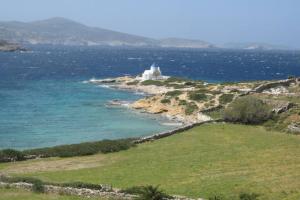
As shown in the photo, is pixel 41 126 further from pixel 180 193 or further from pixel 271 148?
pixel 180 193

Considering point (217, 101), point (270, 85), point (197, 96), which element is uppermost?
point (270, 85)

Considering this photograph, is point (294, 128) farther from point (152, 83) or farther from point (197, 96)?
point (152, 83)

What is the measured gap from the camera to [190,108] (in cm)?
7212

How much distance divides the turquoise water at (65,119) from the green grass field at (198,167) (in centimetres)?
1204

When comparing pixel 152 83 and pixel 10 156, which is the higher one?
pixel 152 83

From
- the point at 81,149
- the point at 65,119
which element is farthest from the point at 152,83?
the point at 81,149

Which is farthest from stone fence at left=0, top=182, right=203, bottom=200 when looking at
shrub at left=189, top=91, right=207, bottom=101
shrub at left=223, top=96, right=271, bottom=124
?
shrub at left=189, top=91, right=207, bottom=101

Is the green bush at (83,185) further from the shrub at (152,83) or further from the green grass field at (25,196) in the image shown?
the shrub at (152,83)

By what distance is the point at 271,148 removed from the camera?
41.2 m

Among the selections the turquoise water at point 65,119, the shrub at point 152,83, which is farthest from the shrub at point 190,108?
the shrub at point 152,83

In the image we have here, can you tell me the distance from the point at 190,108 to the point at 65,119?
16.5m

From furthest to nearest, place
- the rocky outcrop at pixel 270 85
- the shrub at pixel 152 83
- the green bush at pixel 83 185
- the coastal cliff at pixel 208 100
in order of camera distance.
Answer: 1. the shrub at pixel 152 83
2. the rocky outcrop at pixel 270 85
3. the coastal cliff at pixel 208 100
4. the green bush at pixel 83 185

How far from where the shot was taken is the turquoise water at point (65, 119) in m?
54.6

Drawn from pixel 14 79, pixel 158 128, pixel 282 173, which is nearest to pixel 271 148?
pixel 282 173
